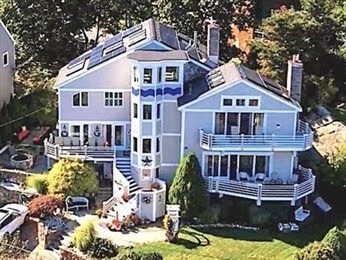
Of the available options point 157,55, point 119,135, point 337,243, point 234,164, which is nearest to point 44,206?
point 119,135

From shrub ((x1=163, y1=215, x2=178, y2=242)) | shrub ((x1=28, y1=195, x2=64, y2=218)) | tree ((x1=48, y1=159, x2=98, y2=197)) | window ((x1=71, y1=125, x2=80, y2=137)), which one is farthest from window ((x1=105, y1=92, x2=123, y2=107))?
shrub ((x1=163, y1=215, x2=178, y2=242))

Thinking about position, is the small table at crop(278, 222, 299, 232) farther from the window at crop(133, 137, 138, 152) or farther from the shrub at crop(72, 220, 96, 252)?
the shrub at crop(72, 220, 96, 252)

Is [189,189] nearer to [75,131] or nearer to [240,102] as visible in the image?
[240,102]

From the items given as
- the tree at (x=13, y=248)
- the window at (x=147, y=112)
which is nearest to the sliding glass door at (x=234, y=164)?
the window at (x=147, y=112)

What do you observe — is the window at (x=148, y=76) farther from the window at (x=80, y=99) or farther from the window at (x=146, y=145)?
the window at (x=80, y=99)

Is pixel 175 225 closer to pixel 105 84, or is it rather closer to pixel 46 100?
pixel 105 84

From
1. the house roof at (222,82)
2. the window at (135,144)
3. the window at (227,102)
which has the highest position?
the house roof at (222,82)
